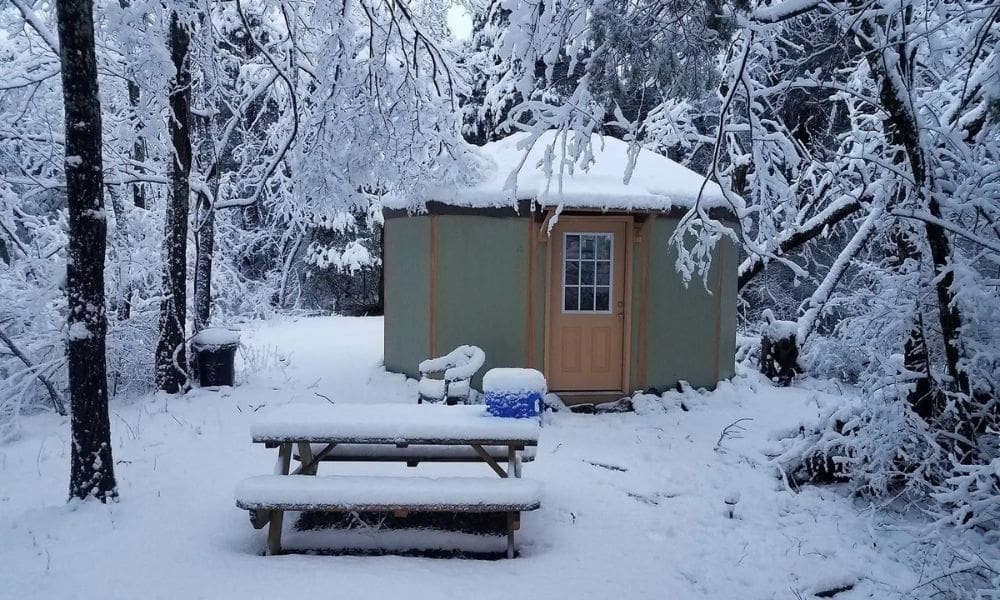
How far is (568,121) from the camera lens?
3.57m

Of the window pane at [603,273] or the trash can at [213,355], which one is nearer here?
the trash can at [213,355]

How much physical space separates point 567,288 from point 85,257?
16.2 ft

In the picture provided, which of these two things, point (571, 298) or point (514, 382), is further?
point (571, 298)

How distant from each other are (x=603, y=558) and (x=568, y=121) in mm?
2500

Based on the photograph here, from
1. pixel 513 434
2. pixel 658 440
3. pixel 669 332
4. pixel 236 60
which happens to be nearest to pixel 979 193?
pixel 513 434

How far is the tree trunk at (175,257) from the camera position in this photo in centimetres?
711

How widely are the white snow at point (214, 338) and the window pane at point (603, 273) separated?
4.35m

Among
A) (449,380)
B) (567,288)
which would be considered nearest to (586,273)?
(567,288)

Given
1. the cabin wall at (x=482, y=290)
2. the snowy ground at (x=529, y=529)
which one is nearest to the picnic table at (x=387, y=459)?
the snowy ground at (x=529, y=529)

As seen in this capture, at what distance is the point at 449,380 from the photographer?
6.61 metres

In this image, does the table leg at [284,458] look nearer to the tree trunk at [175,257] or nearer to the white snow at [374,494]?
the white snow at [374,494]

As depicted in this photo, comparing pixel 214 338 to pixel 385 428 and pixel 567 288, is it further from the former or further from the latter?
pixel 385 428

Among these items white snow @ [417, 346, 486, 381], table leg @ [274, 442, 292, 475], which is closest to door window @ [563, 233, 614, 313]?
white snow @ [417, 346, 486, 381]

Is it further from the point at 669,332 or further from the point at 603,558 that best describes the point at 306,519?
the point at 669,332
